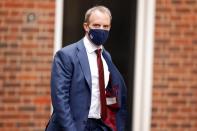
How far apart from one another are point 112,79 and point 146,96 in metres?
2.12

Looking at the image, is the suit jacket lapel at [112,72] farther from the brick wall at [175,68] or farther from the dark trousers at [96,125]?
the brick wall at [175,68]

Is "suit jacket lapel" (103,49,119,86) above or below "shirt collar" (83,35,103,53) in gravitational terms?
below

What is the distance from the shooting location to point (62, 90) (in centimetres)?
391

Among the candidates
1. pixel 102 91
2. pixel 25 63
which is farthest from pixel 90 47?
pixel 25 63

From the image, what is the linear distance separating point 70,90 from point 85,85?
0.40ft

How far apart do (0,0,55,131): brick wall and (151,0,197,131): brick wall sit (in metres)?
1.32

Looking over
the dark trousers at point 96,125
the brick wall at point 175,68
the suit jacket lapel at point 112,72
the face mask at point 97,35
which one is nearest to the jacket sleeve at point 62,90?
the dark trousers at point 96,125

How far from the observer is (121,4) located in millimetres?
6566

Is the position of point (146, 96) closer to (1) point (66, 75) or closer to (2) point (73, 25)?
(2) point (73, 25)

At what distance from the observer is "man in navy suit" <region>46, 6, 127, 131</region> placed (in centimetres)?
392

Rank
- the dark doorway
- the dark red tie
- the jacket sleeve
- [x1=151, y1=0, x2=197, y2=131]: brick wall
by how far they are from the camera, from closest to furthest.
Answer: the jacket sleeve
the dark red tie
[x1=151, y1=0, x2=197, y2=131]: brick wall
the dark doorway

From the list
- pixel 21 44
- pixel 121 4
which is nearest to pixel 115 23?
pixel 121 4

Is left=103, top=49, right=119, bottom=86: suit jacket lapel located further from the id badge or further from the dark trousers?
the dark trousers

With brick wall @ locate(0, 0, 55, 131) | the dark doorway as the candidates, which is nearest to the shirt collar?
brick wall @ locate(0, 0, 55, 131)
